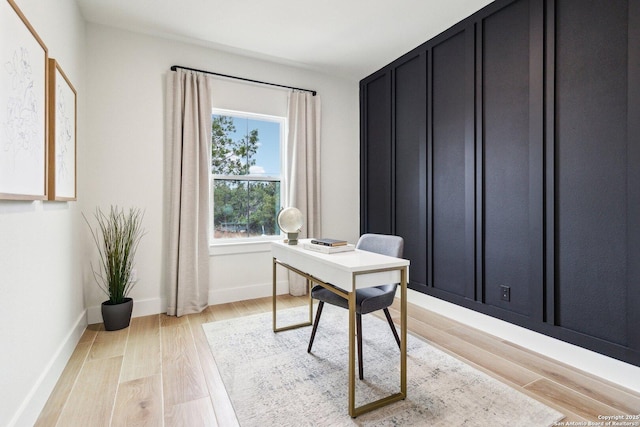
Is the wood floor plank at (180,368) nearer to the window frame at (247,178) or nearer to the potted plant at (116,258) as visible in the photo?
the potted plant at (116,258)

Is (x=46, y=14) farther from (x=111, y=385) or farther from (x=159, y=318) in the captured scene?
(x=159, y=318)

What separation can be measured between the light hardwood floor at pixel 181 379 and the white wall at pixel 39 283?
0.48ft

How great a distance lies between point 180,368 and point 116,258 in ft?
3.76

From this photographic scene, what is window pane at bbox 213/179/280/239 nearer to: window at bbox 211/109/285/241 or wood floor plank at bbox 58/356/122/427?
window at bbox 211/109/285/241

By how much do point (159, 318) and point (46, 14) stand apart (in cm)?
237

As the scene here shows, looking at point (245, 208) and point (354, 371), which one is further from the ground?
point (245, 208)

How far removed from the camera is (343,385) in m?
1.83

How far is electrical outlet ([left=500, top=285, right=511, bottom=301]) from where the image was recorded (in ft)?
7.93

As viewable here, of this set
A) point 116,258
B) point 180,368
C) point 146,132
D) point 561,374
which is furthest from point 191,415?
point 146,132

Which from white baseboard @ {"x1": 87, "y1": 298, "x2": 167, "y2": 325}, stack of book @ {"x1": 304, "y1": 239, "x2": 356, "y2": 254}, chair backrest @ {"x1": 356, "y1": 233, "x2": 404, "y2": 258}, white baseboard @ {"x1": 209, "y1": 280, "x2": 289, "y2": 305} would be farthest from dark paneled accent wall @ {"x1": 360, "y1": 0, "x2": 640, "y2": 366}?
white baseboard @ {"x1": 87, "y1": 298, "x2": 167, "y2": 325}

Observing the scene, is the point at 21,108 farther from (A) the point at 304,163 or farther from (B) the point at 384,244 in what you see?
(A) the point at 304,163

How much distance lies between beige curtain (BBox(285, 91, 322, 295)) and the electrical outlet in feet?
6.37

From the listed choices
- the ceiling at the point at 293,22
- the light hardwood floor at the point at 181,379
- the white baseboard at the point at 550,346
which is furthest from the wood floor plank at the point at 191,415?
the ceiling at the point at 293,22

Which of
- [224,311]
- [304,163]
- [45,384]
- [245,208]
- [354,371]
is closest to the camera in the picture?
[354,371]
